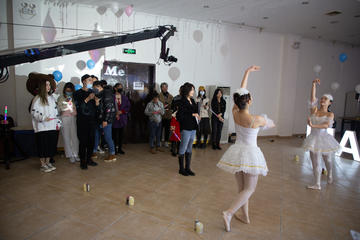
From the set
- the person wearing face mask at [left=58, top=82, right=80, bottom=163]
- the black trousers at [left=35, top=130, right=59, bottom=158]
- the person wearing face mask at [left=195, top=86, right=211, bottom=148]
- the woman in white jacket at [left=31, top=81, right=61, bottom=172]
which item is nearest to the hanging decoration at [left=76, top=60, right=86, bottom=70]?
the person wearing face mask at [left=58, top=82, right=80, bottom=163]

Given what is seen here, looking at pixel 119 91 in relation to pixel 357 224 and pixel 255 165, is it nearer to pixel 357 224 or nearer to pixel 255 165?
pixel 255 165

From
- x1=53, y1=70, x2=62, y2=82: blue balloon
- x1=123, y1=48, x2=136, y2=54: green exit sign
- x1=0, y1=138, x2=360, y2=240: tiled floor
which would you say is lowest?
x1=0, y1=138, x2=360, y2=240: tiled floor

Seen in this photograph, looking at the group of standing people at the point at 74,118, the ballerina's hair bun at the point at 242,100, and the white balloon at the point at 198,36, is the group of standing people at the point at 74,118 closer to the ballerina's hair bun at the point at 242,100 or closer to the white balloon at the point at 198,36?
the ballerina's hair bun at the point at 242,100

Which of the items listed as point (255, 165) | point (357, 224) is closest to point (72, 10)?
point (255, 165)

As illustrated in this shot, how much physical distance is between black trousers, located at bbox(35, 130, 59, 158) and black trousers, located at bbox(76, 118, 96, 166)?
45cm

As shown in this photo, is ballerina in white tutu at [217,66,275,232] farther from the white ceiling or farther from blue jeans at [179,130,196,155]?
the white ceiling

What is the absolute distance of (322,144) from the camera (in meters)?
3.71

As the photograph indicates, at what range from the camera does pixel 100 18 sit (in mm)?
5711

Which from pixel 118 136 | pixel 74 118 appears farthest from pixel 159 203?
pixel 118 136

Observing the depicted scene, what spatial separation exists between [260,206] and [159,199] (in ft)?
4.38

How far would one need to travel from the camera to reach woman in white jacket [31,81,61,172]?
397 centimetres

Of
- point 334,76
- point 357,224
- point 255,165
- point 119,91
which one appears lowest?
point 357,224

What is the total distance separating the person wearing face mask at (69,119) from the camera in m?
4.52

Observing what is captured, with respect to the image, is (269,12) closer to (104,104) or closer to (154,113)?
(154,113)
